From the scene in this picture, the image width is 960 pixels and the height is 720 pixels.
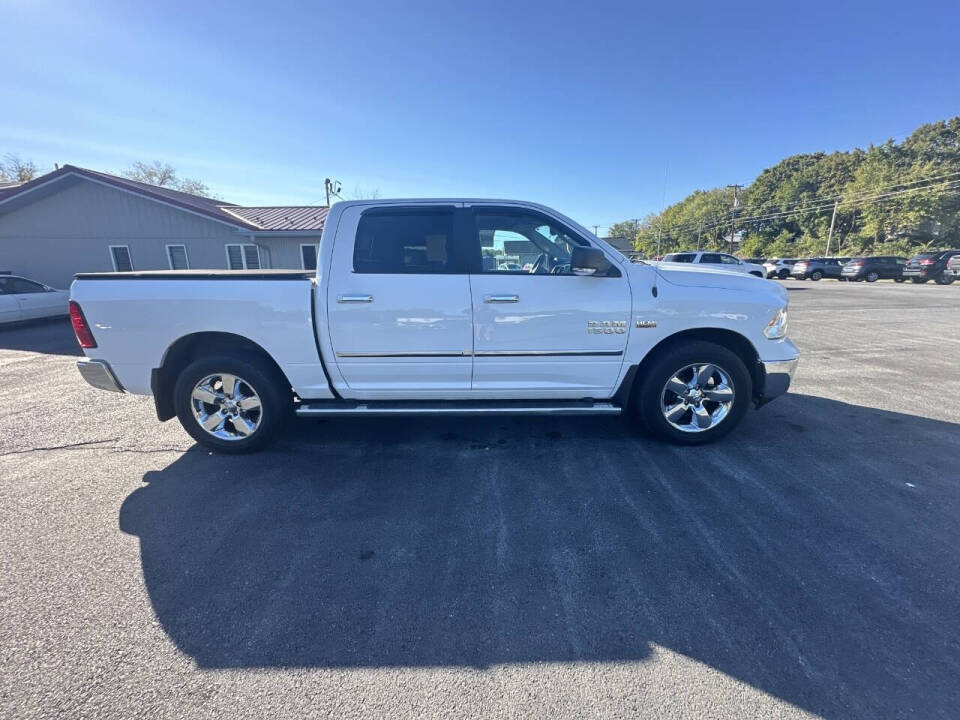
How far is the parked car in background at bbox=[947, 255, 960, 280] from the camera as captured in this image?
22.9 meters

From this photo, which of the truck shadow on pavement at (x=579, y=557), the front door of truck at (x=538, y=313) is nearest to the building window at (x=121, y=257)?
the truck shadow on pavement at (x=579, y=557)

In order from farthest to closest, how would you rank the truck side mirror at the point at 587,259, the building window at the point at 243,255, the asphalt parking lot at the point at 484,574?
1. the building window at the point at 243,255
2. the truck side mirror at the point at 587,259
3. the asphalt parking lot at the point at 484,574

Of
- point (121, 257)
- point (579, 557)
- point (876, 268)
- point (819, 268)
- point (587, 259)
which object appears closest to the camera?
point (579, 557)

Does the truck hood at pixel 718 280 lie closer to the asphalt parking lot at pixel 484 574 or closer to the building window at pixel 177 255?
the asphalt parking lot at pixel 484 574

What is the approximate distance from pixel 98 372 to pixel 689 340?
5.01 m

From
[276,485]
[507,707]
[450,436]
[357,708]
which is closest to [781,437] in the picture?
[450,436]

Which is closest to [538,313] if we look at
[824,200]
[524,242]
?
[524,242]

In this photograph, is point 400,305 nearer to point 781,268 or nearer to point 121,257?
point 121,257

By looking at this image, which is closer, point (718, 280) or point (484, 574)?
point (484, 574)

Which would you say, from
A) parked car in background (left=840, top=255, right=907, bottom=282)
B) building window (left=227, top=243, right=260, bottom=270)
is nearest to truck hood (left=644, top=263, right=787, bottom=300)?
building window (left=227, top=243, right=260, bottom=270)

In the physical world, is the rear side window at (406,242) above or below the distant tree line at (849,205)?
below

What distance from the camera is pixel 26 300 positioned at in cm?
1041

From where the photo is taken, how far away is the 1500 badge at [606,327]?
11.1ft

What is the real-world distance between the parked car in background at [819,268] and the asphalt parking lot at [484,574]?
3594cm
